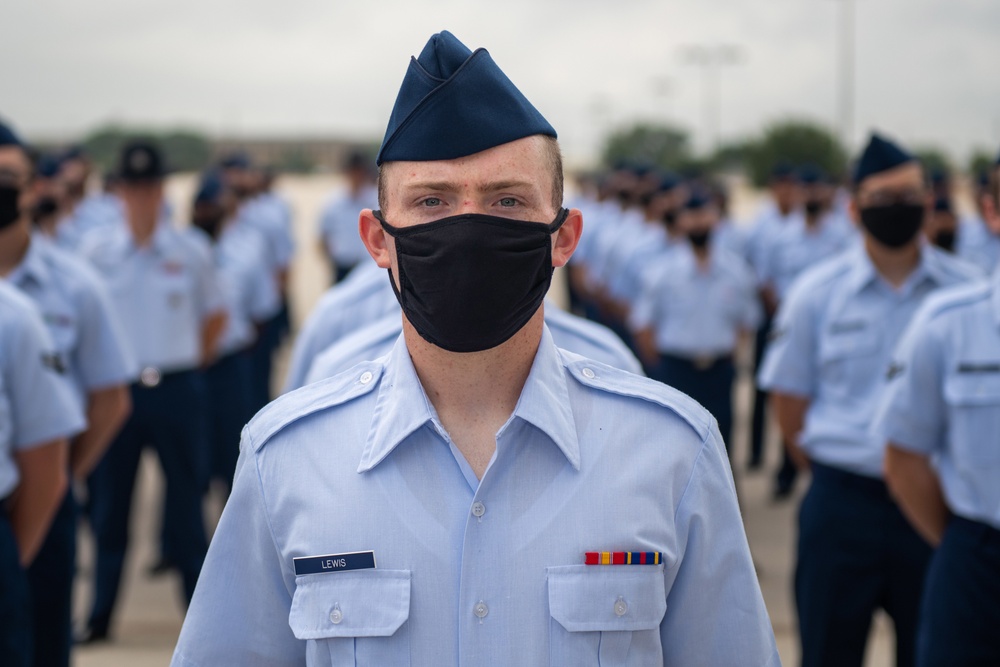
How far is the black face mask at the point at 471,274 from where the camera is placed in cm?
190

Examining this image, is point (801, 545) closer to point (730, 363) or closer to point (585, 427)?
point (585, 427)

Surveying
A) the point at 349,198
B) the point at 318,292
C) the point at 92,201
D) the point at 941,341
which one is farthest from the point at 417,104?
the point at 318,292

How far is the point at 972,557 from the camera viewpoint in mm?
3416

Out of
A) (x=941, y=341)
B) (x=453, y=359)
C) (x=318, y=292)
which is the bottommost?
(x=318, y=292)

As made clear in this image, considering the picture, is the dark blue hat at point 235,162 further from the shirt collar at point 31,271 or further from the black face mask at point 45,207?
the shirt collar at point 31,271

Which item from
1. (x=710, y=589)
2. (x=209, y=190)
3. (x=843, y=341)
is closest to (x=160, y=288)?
(x=209, y=190)

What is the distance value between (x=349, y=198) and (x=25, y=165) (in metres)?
9.80

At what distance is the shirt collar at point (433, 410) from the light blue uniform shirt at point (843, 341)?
2.76 meters

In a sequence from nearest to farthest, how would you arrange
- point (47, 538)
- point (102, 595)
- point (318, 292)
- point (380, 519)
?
1. point (380, 519)
2. point (47, 538)
3. point (102, 595)
4. point (318, 292)

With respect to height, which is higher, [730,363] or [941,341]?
[941,341]

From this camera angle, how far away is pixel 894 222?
15.2 feet

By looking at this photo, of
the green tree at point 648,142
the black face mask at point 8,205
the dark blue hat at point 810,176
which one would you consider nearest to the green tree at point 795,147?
the green tree at point 648,142

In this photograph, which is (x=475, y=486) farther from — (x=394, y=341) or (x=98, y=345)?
(x=98, y=345)

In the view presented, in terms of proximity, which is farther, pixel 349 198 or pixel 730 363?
pixel 349 198
